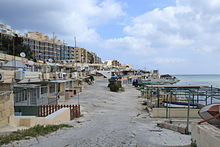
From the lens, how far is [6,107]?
314 inches

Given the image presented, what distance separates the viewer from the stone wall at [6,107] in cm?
773

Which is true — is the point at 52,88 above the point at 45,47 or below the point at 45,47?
below

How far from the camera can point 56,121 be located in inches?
445

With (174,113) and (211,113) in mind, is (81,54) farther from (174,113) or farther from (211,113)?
(211,113)

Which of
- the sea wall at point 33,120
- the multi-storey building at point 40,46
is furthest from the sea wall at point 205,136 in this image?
the multi-storey building at point 40,46

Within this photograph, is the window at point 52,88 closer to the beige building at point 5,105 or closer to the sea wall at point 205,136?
→ the beige building at point 5,105

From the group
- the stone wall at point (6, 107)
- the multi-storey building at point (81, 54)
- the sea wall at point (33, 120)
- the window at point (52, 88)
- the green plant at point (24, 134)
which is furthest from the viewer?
the multi-storey building at point (81, 54)

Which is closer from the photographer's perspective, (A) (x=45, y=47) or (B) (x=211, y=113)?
(B) (x=211, y=113)

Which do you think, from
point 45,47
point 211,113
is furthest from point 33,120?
point 45,47

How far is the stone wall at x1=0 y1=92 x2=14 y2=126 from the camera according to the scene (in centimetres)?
773

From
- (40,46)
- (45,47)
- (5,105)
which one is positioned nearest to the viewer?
(5,105)

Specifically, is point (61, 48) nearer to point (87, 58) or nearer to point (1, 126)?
point (87, 58)

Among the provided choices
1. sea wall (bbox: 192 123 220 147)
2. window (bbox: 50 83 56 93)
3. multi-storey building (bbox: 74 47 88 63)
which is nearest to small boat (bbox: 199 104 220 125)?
sea wall (bbox: 192 123 220 147)

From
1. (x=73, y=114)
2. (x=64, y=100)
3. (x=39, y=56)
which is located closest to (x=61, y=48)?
(x=39, y=56)
